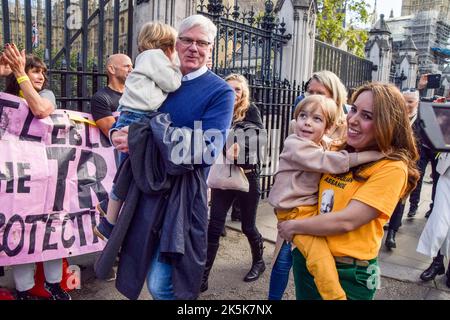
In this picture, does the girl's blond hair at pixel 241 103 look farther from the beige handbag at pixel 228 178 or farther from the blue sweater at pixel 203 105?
the blue sweater at pixel 203 105

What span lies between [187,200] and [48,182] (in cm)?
160

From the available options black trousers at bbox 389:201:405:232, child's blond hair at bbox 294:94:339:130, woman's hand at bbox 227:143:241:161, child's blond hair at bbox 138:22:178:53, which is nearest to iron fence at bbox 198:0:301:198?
black trousers at bbox 389:201:405:232

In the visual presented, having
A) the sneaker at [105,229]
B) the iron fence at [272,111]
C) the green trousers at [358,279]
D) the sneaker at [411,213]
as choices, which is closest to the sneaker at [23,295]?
the sneaker at [105,229]

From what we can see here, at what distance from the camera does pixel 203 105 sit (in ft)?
6.81

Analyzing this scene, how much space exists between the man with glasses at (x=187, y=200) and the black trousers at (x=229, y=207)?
49.6 inches

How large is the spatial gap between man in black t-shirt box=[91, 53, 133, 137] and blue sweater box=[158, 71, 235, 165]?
151 centimetres

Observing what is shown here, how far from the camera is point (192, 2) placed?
4441mm

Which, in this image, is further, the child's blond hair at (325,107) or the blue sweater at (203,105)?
the child's blond hair at (325,107)

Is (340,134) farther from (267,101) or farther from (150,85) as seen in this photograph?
(267,101)

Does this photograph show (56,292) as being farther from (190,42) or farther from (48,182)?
(190,42)

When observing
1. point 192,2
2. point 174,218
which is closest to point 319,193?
point 174,218

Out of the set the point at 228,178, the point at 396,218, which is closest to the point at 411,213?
the point at 396,218

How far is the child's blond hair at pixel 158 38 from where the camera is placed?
2402 millimetres

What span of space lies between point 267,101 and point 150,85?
4.26 m
